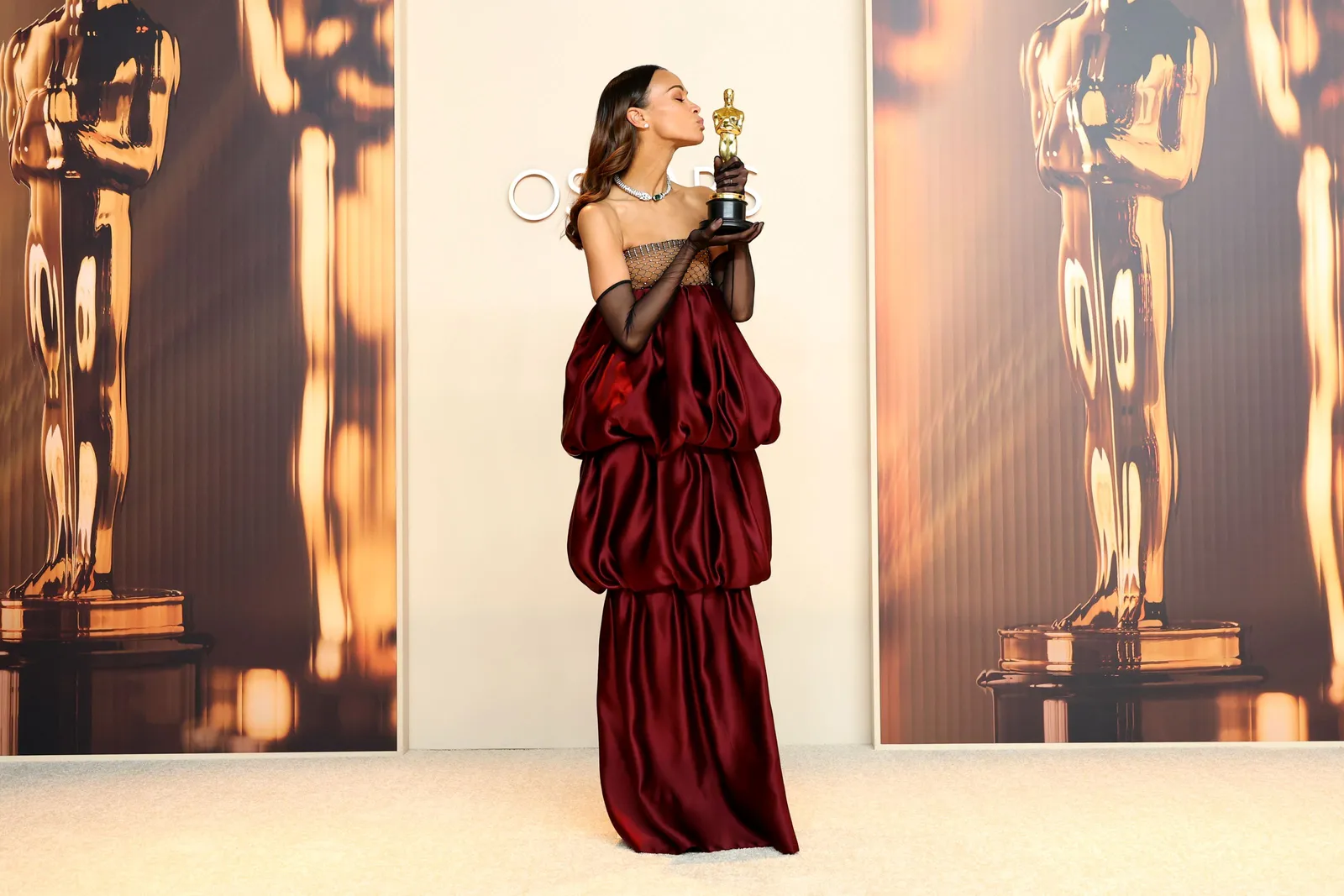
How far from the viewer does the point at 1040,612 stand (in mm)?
3393

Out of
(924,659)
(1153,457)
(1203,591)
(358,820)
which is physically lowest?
(358,820)

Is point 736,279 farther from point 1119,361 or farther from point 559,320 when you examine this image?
point 1119,361

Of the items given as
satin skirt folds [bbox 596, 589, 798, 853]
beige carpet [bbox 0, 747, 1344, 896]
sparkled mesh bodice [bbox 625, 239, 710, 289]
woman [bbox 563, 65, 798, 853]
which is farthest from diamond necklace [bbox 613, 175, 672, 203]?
beige carpet [bbox 0, 747, 1344, 896]

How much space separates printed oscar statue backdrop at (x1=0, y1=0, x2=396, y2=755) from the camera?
338cm

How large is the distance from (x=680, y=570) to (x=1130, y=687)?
5.74 feet

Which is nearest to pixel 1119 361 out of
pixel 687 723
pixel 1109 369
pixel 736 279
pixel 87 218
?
pixel 1109 369

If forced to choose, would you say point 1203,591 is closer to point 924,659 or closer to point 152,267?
point 924,659

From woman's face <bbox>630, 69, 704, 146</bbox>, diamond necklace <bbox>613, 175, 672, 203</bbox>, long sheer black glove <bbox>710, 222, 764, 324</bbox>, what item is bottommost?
long sheer black glove <bbox>710, 222, 764, 324</bbox>

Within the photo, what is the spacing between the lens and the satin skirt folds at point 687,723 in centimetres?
238

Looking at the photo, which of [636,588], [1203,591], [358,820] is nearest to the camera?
[636,588]

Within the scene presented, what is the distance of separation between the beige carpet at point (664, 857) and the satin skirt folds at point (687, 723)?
0.29ft

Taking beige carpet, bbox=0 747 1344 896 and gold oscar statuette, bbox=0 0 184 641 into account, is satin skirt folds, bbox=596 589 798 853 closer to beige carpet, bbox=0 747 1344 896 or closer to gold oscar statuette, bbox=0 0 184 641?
beige carpet, bbox=0 747 1344 896

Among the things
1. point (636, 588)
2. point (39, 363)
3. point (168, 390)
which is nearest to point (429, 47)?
point (168, 390)

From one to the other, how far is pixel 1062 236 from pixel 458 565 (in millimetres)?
2174
